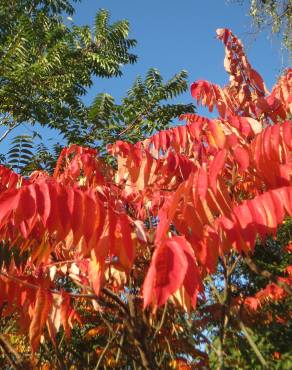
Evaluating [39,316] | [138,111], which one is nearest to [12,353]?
[39,316]

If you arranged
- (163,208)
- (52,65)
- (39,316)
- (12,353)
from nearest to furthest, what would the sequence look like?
(163,208)
(39,316)
(12,353)
(52,65)

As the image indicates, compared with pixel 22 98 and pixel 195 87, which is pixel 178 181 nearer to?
pixel 195 87

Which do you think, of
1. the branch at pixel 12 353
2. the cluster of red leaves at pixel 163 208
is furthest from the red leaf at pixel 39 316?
the branch at pixel 12 353

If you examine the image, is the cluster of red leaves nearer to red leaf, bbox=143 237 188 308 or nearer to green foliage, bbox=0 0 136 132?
red leaf, bbox=143 237 188 308

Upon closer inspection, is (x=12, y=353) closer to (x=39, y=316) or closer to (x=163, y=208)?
(x=39, y=316)

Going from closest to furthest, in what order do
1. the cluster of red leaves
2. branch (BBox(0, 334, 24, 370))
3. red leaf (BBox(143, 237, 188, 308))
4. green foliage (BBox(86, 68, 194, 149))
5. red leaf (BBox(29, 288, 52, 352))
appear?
red leaf (BBox(143, 237, 188, 308))
the cluster of red leaves
red leaf (BBox(29, 288, 52, 352))
branch (BBox(0, 334, 24, 370))
green foliage (BBox(86, 68, 194, 149))

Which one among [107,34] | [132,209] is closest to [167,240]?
[132,209]

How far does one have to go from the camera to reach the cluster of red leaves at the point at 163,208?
5.09 feet

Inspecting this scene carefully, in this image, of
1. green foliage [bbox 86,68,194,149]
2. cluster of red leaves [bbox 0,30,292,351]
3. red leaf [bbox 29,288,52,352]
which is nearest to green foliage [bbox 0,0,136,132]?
green foliage [bbox 86,68,194,149]

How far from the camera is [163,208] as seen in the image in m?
1.62

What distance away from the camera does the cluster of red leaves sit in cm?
155

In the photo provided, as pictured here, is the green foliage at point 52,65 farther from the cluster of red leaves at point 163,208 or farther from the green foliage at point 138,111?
the cluster of red leaves at point 163,208

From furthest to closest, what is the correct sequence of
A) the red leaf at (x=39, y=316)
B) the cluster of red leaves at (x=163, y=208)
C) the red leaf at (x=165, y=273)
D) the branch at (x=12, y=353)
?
the branch at (x=12, y=353) < the red leaf at (x=39, y=316) < the cluster of red leaves at (x=163, y=208) < the red leaf at (x=165, y=273)

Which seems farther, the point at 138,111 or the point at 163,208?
the point at 138,111
